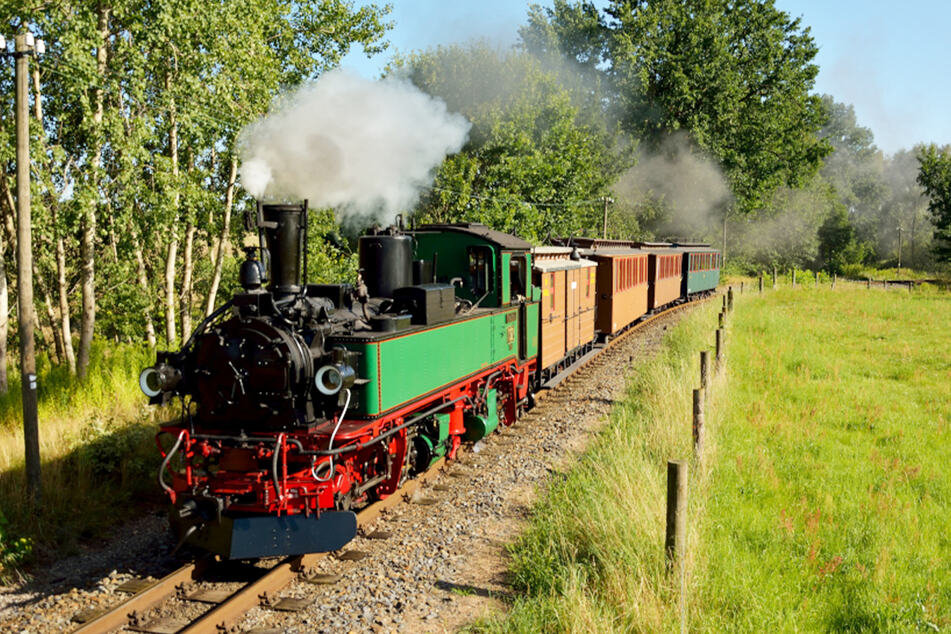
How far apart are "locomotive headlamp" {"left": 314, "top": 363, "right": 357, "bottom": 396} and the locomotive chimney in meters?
0.92

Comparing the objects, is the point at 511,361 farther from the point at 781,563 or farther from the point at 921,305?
the point at 921,305

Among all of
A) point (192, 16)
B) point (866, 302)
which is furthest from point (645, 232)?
point (192, 16)

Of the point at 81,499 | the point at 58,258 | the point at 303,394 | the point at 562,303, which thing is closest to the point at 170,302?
the point at 58,258

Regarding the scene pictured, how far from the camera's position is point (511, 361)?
1041 centimetres

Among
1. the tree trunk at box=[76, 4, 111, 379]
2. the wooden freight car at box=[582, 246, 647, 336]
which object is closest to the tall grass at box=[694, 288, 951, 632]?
the wooden freight car at box=[582, 246, 647, 336]

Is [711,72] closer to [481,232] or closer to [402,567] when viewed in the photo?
[481,232]

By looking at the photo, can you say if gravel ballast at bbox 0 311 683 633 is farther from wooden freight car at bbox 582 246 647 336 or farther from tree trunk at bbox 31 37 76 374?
wooden freight car at bbox 582 246 647 336

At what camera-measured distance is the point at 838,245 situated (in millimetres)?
64500

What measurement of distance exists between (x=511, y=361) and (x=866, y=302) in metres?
21.7

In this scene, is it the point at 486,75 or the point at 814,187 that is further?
the point at 814,187

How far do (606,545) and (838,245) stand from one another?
6743 centimetres

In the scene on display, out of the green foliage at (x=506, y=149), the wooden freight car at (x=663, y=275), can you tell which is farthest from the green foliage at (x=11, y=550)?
the wooden freight car at (x=663, y=275)

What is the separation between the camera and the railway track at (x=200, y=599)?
16.4 feet

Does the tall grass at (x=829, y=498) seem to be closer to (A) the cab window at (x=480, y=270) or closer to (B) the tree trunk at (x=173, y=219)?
(A) the cab window at (x=480, y=270)
